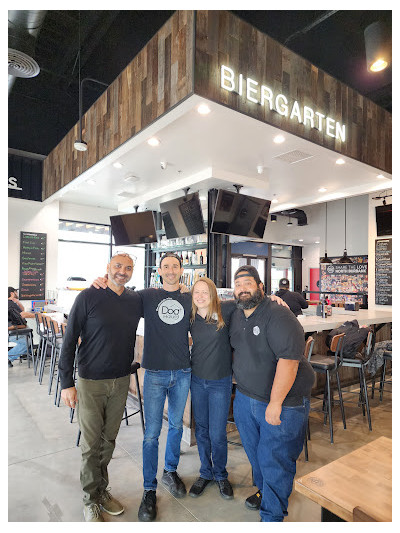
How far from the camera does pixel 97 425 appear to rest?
6.70 feet

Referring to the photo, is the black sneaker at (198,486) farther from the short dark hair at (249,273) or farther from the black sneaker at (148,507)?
the short dark hair at (249,273)

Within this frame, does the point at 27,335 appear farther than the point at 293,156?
Yes

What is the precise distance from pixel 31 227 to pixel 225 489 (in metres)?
6.51

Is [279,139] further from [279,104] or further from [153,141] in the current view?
[153,141]

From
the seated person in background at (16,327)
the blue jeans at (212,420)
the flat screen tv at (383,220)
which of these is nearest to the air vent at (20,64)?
the blue jeans at (212,420)

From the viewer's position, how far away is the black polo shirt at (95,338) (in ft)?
6.72

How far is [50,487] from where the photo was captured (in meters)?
2.31

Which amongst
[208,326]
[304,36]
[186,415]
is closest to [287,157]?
[304,36]

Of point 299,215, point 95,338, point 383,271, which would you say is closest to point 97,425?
point 95,338

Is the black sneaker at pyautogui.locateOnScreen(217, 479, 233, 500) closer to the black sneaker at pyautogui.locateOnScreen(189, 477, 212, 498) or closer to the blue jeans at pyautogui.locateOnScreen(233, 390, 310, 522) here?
the black sneaker at pyautogui.locateOnScreen(189, 477, 212, 498)

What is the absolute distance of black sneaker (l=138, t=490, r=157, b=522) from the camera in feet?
6.49
